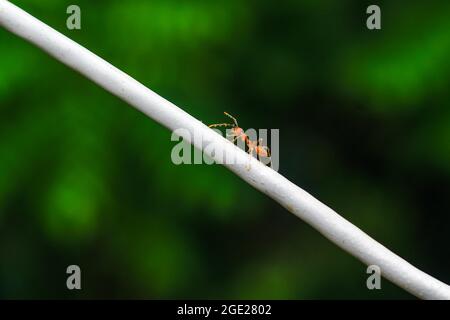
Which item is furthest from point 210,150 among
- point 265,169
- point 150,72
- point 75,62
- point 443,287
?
point 150,72

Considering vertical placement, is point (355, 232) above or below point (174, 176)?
below

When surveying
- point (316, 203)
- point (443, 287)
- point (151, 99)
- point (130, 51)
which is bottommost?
point (443, 287)

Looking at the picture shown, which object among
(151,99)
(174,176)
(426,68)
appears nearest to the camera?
(151,99)

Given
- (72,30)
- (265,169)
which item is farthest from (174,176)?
(265,169)

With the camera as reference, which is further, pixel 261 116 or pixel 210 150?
pixel 261 116

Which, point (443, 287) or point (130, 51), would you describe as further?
point (130, 51)

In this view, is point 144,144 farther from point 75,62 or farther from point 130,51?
point 75,62

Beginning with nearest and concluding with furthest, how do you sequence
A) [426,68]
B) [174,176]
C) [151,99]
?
[151,99]
[426,68]
[174,176]

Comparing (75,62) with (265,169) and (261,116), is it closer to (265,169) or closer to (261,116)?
(265,169)

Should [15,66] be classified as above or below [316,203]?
above
